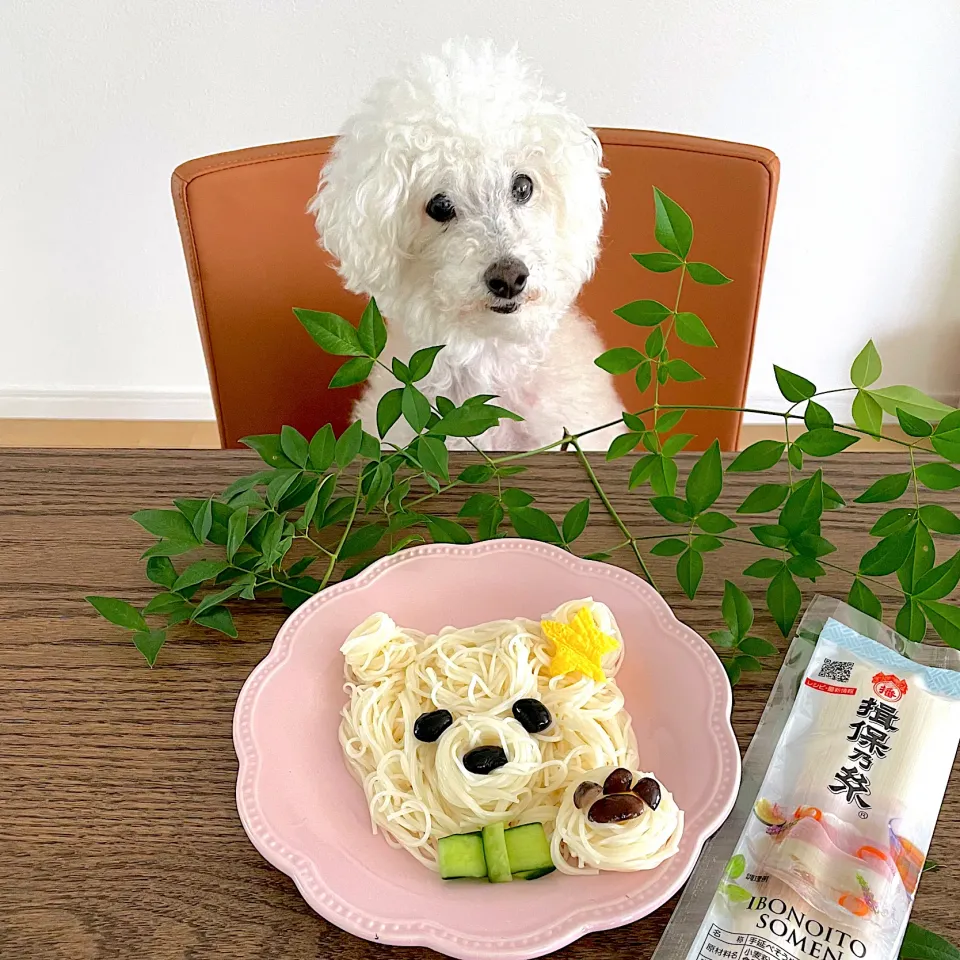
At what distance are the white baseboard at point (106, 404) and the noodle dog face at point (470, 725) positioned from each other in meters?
1.75

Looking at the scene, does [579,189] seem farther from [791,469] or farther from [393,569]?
[393,569]

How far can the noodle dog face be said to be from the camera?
493 millimetres

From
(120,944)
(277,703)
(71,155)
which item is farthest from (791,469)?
(71,155)

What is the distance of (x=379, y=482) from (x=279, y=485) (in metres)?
0.07

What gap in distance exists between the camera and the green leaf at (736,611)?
0.60m

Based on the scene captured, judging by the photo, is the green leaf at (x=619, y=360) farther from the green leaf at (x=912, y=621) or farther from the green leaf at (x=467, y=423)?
the green leaf at (x=912, y=621)

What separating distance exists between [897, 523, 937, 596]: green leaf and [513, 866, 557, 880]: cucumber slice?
29 cm

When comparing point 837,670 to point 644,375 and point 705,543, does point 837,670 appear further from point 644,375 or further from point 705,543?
point 644,375

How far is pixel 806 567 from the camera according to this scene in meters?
0.61

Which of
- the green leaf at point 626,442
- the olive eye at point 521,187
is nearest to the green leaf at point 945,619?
the green leaf at point 626,442

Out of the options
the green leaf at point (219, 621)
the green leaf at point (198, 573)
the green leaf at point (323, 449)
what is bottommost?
the green leaf at point (219, 621)

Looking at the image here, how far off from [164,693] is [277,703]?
10cm

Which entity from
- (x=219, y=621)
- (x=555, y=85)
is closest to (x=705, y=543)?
(x=219, y=621)

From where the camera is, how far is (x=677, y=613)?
64 cm
